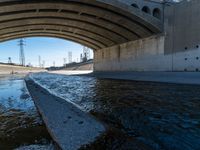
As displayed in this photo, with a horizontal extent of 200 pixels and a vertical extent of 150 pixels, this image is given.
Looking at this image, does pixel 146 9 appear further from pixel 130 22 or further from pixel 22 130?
pixel 22 130

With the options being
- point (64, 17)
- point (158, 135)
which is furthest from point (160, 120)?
point (64, 17)

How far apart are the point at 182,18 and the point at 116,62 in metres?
22.3

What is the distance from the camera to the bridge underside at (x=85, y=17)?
33.2 metres

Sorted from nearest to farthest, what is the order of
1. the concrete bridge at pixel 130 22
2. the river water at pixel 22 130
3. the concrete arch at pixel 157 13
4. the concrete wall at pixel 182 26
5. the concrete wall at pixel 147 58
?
the river water at pixel 22 130 < the concrete wall at pixel 182 26 < the concrete wall at pixel 147 58 < the concrete bridge at pixel 130 22 < the concrete arch at pixel 157 13

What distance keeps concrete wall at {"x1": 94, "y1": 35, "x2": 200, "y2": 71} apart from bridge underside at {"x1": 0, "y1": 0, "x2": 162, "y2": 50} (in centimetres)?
182

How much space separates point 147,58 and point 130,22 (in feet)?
23.6

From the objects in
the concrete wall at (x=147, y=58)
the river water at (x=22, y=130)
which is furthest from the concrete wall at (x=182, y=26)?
the river water at (x=22, y=130)

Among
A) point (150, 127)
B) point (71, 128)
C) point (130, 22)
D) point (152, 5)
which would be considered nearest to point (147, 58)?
point (130, 22)

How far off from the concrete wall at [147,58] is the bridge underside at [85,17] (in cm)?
182

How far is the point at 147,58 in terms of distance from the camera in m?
41.0

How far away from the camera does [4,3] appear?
30453 millimetres

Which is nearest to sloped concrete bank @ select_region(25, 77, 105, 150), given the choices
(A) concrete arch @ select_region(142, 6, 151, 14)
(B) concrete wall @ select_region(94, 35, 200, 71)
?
(B) concrete wall @ select_region(94, 35, 200, 71)

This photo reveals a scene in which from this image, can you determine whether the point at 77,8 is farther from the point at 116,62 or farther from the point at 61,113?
the point at 61,113

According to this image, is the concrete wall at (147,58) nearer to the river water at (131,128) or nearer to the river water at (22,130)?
the river water at (131,128)
